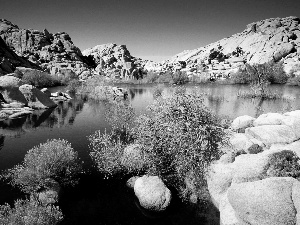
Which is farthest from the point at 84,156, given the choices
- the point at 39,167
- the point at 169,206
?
the point at 169,206

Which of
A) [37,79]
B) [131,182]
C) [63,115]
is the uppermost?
[37,79]

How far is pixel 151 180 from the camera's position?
73.2 ft

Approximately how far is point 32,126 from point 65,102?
1169 inches

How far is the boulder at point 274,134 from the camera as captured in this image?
29500 millimetres

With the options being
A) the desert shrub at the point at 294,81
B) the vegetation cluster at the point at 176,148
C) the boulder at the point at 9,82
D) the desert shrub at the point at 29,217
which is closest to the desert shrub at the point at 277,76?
the desert shrub at the point at 294,81

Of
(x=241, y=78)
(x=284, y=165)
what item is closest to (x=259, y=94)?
(x=241, y=78)

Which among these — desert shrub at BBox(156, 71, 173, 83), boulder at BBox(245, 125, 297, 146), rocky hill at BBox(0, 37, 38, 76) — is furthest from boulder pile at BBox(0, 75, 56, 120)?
desert shrub at BBox(156, 71, 173, 83)

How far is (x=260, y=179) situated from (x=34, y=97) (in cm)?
6083

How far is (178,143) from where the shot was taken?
23766 millimetres

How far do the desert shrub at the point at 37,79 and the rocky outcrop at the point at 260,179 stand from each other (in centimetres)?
10232

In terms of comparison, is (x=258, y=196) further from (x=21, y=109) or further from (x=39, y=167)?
(x=21, y=109)

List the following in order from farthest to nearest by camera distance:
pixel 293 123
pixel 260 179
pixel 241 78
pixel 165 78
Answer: pixel 165 78 < pixel 241 78 < pixel 293 123 < pixel 260 179

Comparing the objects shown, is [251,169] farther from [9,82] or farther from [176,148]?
[9,82]

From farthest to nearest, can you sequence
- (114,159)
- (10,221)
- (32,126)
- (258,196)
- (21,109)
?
(21,109) → (32,126) → (114,159) → (258,196) → (10,221)
